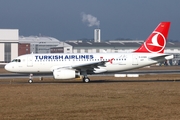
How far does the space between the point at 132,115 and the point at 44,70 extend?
1166 inches

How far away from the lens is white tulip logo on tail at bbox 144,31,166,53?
52.1 metres

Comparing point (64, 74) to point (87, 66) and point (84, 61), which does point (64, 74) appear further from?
point (84, 61)

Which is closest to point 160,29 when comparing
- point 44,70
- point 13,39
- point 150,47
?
Result: point 150,47

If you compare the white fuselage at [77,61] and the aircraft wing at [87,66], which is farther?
the white fuselage at [77,61]

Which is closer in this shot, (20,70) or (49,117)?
(49,117)

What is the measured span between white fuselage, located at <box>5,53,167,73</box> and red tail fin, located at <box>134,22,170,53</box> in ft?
3.94

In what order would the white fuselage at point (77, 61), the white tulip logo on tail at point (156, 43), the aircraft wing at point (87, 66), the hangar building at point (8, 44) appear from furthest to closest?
1. the hangar building at point (8, 44)
2. the white tulip logo on tail at point (156, 43)
3. the white fuselage at point (77, 61)
4. the aircraft wing at point (87, 66)

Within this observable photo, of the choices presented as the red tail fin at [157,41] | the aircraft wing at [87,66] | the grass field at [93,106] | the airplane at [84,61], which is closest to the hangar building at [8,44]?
the airplane at [84,61]

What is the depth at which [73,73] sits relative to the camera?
157 ft

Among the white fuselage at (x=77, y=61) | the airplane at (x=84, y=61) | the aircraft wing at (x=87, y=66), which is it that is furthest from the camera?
the white fuselage at (x=77, y=61)

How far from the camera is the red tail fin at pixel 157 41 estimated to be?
52.1m

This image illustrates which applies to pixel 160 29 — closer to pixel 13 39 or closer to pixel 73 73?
pixel 73 73

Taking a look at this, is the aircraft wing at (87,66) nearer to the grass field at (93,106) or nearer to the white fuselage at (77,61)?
the white fuselage at (77,61)

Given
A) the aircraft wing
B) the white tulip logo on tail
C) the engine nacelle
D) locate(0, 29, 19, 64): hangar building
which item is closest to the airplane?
the aircraft wing
